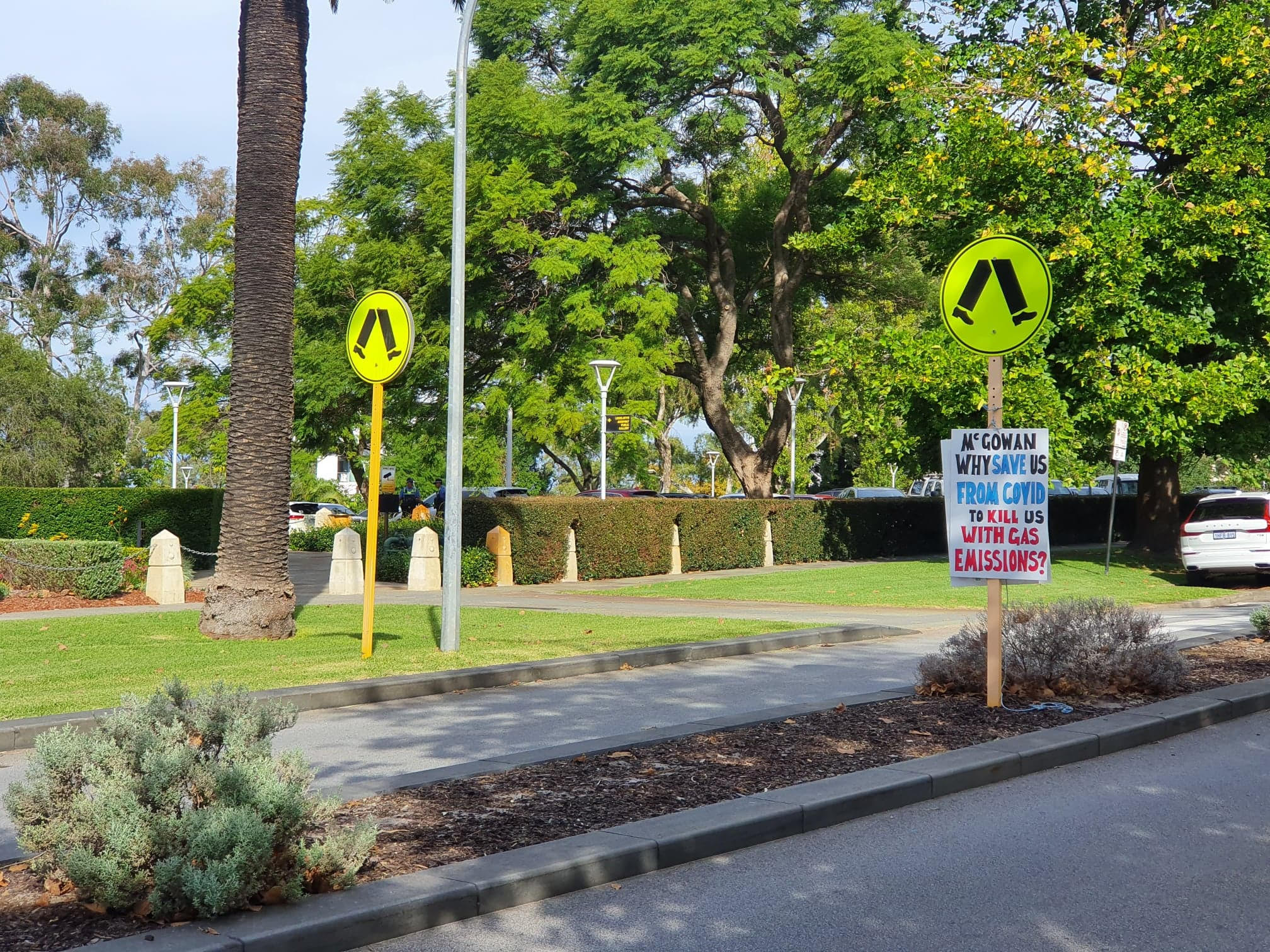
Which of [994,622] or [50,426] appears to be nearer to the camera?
[994,622]

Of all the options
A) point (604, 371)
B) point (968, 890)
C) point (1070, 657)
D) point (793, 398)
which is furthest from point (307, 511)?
point (968, 890)

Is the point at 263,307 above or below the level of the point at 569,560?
above

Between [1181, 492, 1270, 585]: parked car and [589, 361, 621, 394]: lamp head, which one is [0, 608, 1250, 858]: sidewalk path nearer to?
[1181, 492, 1270, 585]: parked car

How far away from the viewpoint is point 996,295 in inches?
361

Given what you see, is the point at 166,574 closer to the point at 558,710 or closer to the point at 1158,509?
the point at 558,710

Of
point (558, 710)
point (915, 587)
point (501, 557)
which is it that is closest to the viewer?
point (558, 710)

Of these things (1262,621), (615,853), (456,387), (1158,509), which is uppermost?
(456,387)

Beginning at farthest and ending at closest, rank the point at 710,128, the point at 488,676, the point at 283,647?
the point at 710,128 < the point at 283,647 < the point at 488,676

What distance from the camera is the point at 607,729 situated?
358 inches

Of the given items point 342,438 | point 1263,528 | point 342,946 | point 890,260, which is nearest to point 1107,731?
point 342,946

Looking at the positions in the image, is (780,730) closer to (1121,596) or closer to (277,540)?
(277,540)

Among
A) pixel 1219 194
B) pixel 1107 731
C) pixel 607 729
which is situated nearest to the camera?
pixel 1107 731

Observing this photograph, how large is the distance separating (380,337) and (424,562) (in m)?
12.2

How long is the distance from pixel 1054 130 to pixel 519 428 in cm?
1655
